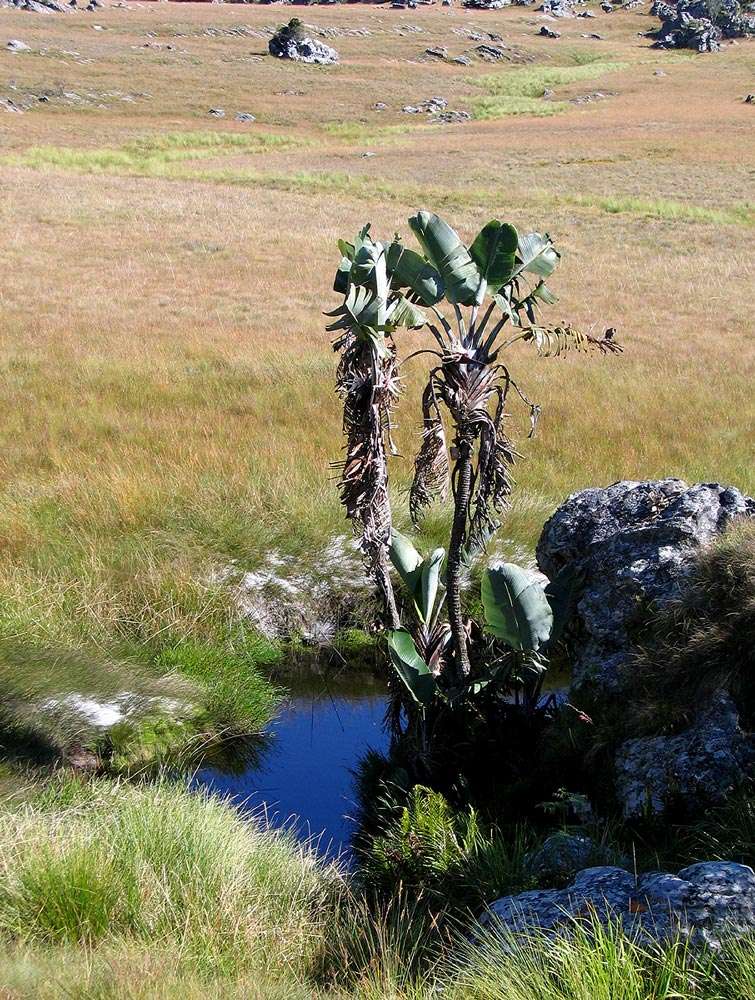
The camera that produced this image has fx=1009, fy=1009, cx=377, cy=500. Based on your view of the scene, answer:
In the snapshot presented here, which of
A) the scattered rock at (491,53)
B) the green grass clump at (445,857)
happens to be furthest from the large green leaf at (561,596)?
the scattered rock at (491,53)

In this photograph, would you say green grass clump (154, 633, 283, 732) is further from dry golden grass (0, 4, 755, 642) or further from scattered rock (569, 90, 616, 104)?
scattered rock (569, 90, 616, 104)

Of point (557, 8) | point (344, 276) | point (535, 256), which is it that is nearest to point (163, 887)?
point (344, 276)

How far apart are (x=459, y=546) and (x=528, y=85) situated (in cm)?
8493

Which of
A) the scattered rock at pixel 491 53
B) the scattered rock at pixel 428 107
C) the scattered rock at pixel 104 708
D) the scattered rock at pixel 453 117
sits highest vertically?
the scattered rock at pixel 491 53

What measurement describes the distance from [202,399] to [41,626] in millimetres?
5865

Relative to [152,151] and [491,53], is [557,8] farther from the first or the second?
[152,151]

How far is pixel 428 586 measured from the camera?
21.8 ft

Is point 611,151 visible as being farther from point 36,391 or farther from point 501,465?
point 501,465

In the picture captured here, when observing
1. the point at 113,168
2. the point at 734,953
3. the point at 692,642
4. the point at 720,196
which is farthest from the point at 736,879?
the point at 113,168

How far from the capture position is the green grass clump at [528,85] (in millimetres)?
70125

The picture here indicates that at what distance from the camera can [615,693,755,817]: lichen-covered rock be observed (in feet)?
17.7

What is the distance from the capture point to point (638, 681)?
6.36 meters

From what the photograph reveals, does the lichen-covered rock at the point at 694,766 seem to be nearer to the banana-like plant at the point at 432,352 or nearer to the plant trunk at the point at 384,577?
the banana-like plant at the point at 432,352

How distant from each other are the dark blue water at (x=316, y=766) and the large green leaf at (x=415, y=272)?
315 centimetres
